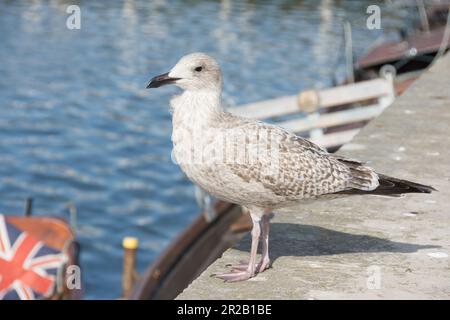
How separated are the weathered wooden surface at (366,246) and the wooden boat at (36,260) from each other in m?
4.12

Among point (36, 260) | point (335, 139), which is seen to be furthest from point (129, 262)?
point (335, 139)

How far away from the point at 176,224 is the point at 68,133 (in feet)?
23.3

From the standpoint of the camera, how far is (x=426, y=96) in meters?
11.4

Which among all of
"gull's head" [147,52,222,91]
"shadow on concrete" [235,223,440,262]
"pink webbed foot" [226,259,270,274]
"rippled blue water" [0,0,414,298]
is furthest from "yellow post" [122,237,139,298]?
"gull's head" [147,52,222,91]

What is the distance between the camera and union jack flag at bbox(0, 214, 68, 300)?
1131 cm

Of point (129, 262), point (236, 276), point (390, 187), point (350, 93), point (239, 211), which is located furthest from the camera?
point (350, 93)

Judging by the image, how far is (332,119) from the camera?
48.6ft

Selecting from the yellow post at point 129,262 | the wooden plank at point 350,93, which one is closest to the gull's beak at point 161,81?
the yellow post at point 129,262

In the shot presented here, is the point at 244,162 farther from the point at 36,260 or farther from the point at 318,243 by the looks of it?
the point at 36,260

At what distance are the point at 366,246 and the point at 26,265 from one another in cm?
609

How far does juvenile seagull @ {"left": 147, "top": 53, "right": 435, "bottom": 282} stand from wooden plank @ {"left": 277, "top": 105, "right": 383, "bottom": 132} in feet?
25.6

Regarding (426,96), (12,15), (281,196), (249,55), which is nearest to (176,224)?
(426,96)
